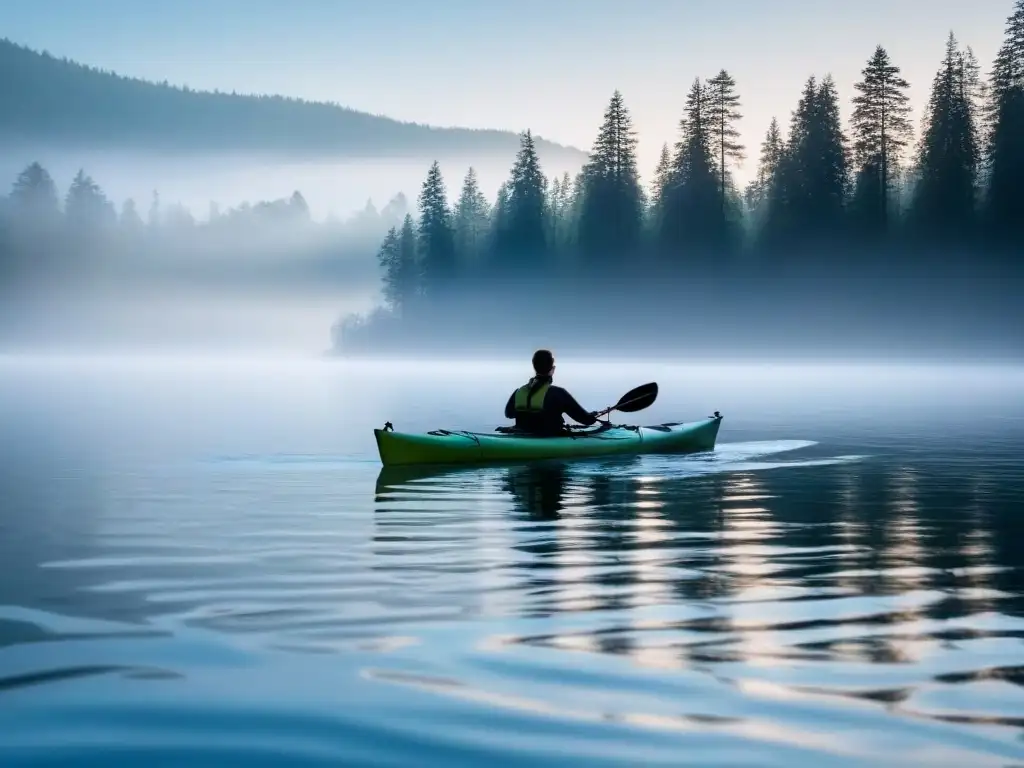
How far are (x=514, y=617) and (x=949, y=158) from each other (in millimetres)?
81816

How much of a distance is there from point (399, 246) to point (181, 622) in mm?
99664

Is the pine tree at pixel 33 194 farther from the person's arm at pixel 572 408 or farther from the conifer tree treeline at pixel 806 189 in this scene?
the person's arm at pixel 572 408

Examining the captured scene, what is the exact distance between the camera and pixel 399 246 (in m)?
107

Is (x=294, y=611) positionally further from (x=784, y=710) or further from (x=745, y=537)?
(x=745, y=537)

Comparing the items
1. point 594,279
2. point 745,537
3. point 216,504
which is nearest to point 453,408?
point 216,504

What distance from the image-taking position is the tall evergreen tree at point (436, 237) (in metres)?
97.9

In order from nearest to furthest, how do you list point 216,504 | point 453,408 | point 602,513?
point 602,513 < point 216,504 < point 453,408

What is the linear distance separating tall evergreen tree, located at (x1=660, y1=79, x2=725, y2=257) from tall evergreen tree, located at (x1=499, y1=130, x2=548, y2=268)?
9554 mm

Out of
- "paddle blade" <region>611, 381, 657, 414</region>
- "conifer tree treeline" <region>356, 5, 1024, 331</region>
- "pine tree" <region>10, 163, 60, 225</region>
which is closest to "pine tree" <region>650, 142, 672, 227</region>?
"conifer tree treeline" <region>356, 5, 1024, 331</region>

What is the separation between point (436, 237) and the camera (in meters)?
99.5

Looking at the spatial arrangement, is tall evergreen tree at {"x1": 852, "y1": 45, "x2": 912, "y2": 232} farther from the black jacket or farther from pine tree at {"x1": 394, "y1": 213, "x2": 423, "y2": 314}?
the black jacket

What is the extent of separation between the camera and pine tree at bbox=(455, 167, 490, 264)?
103 m

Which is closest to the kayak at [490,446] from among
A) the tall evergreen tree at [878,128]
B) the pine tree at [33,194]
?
the tall evergreen tree at [878,128]

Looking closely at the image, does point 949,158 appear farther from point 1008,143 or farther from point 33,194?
point 33,194
